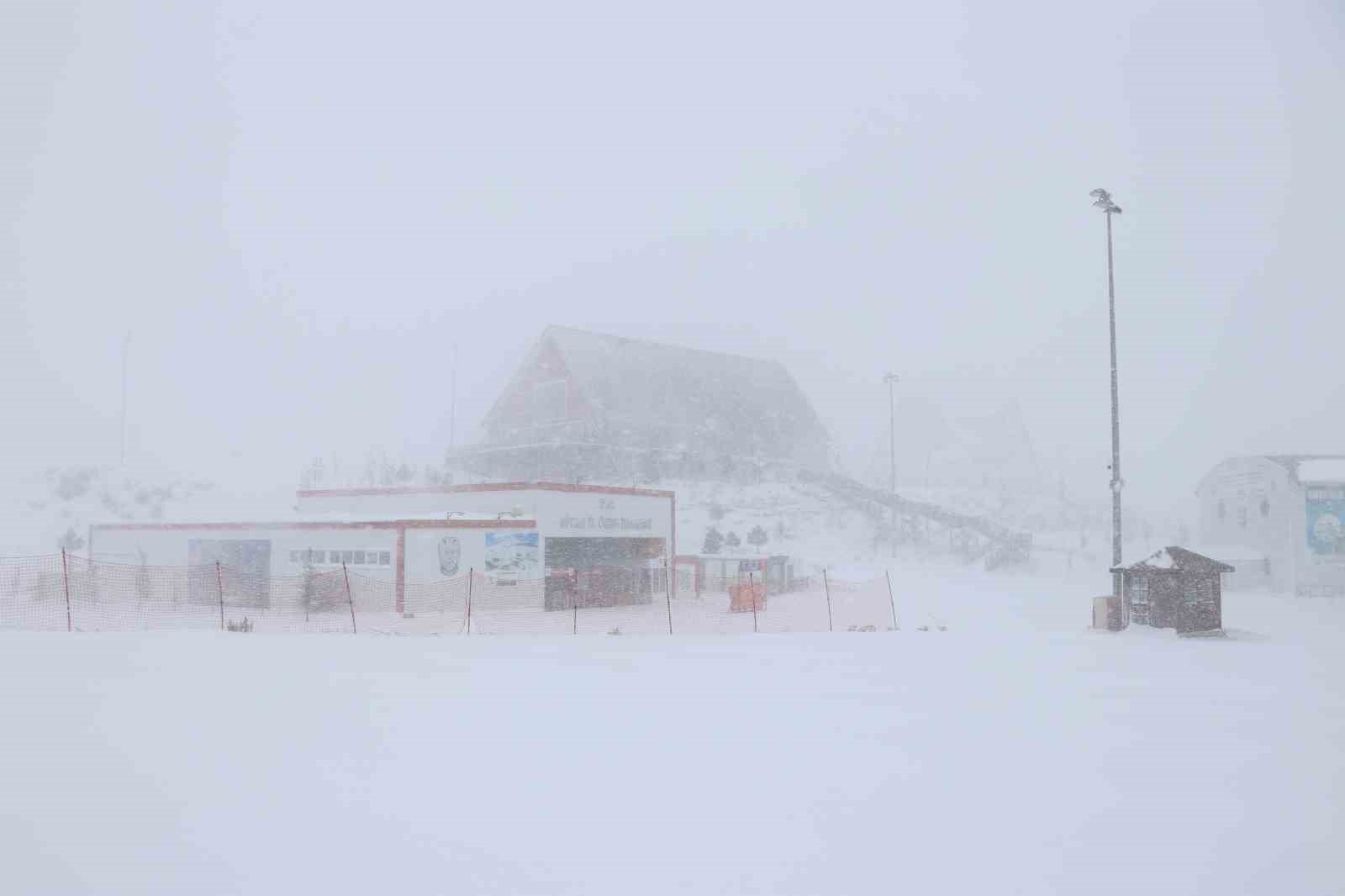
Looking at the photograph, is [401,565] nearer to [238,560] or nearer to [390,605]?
[390,605]

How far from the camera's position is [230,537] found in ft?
111

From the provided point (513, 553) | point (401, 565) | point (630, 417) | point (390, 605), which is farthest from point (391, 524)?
point (630, 417)

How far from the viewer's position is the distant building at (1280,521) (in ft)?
114

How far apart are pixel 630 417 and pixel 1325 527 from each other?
116 feet

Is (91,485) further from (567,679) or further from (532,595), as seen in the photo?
(567,679)

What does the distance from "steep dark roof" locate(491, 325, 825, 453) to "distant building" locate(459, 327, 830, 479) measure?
84 mm

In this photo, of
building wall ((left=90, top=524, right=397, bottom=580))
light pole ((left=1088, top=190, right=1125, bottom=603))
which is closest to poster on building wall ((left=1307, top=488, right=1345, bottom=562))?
light pole ((left=1088, top=190, right=1125, bottom=603))

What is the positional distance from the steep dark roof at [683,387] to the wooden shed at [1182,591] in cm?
3725

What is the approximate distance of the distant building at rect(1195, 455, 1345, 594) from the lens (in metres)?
34.9

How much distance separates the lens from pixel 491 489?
107 ft

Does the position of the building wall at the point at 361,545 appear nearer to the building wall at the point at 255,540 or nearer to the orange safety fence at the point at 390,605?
the building wall at the point at 255,540

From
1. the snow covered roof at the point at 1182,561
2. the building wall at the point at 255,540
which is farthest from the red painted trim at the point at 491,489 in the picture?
the snow covered roof at the point at 1182,561

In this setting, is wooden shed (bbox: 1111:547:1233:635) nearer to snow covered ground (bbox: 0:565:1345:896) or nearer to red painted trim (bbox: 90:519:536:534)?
snow covered ground (bbox: 0:565:1345:896)

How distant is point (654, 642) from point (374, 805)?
12586 mm
